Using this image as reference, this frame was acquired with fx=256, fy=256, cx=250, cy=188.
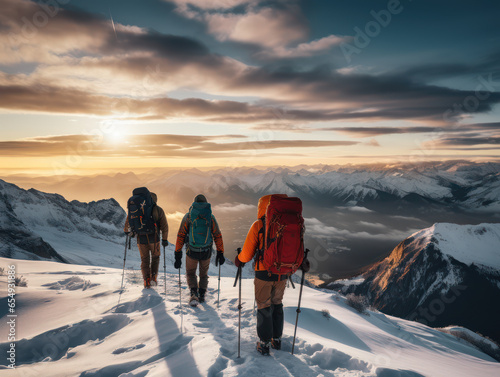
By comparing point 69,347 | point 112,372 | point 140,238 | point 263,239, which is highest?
point 263,239

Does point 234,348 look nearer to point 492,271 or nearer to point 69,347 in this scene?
→ point 69,347

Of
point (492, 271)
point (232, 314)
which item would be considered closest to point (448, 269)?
point (492, 271)

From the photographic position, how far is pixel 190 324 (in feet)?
22.3

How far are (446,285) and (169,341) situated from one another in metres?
220

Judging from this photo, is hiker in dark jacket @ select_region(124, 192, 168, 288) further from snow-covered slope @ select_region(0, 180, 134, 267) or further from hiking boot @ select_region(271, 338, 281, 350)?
snow-covered slope @ select_region(0, 180, 134, 267)

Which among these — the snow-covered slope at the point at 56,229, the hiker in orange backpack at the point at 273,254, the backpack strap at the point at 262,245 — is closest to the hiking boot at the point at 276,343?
Answer: the hiker in orange backpack at the point at 273,254

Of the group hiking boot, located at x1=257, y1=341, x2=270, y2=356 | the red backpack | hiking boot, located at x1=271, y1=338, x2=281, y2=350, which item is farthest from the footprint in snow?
the red backpack

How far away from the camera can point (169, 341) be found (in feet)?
18.8

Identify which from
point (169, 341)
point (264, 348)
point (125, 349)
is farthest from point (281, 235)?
point (125, 349)

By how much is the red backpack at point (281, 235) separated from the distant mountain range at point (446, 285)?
186m

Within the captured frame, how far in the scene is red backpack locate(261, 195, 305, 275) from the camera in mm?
5242

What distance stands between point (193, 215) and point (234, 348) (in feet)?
13.1

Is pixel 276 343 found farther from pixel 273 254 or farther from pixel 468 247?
pixel 468 247

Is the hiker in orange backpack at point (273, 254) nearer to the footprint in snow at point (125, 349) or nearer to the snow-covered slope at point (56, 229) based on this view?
the footprint in snow at point (125, 349)
